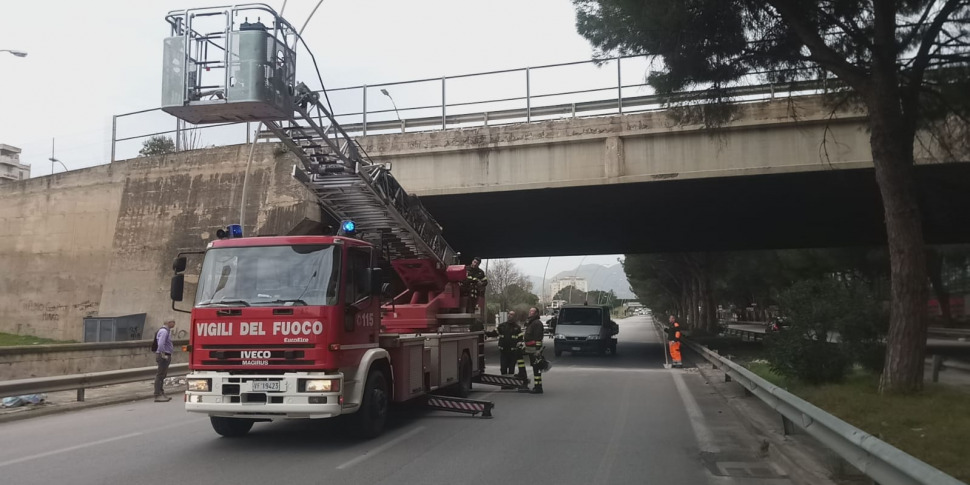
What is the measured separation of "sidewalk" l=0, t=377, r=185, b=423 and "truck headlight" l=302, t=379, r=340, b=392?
659cm

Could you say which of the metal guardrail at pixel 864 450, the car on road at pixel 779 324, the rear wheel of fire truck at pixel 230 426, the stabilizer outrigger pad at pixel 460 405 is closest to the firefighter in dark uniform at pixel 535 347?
the stabilizer outrigger pad at pixel 460 405

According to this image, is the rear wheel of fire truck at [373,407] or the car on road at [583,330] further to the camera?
the car on road at [583,330]

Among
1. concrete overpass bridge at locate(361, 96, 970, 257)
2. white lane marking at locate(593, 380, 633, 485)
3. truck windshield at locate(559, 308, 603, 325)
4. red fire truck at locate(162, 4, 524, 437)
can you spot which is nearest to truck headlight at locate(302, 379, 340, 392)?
red fire truck at locate(162, 4, 524, 437)

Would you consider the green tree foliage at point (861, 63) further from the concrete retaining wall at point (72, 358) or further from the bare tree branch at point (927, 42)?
the concrete retaining wall at point (72, 358)

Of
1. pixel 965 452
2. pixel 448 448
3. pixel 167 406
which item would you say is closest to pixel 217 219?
pixel 167 406

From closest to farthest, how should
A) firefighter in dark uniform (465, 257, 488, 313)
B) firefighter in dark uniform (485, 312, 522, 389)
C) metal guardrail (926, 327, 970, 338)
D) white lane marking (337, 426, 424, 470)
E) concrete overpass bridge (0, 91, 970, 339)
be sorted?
white lane marking (337, 426, 424, 470) < firefighter in dark uniform (465, 257, 488, 313) < firefighter in dark uniform (485, 312, 522, 389) < concrete overpass bridge (0, 91, 970, 339) < metal guardrail (926, 327, 970, 338)

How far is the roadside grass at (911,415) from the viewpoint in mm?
6234

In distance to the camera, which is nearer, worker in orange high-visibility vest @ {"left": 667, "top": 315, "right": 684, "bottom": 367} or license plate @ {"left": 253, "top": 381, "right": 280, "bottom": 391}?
license plate @ {"left": 253, "top": 381, "right": 280, "bottom": 391}

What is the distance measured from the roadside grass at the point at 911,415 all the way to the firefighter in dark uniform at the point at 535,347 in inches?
203

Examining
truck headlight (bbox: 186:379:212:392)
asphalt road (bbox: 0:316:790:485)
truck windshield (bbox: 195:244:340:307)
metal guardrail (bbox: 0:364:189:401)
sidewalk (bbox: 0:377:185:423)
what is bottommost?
sidewalk (bbox: 0:377:185:423)

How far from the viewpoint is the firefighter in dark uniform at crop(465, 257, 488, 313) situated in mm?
13984

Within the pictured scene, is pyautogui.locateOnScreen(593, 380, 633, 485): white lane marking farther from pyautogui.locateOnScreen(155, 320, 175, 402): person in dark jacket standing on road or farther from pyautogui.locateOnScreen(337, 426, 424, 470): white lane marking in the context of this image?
pyautogui.locateOnScreen(155, 320, 175, 402): person in dark jacket standing on road

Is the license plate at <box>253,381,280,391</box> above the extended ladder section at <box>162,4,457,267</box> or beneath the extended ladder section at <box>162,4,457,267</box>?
beneath

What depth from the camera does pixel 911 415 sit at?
7.76 m
